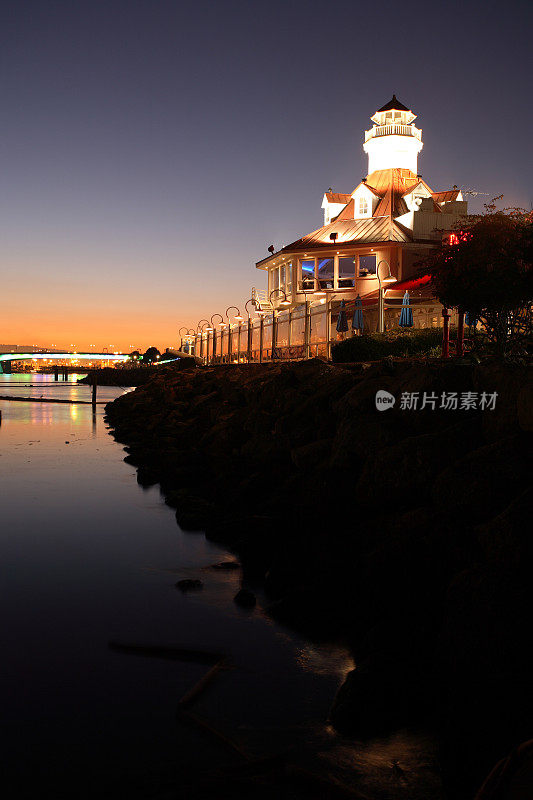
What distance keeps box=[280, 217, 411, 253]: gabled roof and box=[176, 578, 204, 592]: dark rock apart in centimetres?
3178

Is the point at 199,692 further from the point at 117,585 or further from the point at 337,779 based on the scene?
the point at 117,585

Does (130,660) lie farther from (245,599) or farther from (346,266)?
(346,266)

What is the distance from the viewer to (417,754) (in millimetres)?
5414

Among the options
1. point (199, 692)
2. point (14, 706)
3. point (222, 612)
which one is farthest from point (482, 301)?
point (14, 706)

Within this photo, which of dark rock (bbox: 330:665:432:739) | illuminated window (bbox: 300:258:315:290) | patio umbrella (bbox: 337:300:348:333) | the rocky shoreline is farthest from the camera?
illuminated window (bbox: 300:258:315:290)

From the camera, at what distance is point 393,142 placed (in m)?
46.6

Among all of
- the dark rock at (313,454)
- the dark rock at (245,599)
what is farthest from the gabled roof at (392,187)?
the dark rock at (245,599)

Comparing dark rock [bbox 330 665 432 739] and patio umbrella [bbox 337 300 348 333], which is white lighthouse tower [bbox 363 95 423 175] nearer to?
patio umbrella [bbox 337 300 348 333]

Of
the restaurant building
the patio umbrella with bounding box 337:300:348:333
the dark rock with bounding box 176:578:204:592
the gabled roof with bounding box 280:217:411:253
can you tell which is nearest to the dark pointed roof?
the restaurant building

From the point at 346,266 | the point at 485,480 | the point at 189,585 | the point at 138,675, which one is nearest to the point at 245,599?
the point at 189,585

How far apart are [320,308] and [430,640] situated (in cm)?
1641

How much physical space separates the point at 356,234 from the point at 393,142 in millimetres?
10418

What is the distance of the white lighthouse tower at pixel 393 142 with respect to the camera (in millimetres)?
46562

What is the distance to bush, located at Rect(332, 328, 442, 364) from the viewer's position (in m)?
16.3
